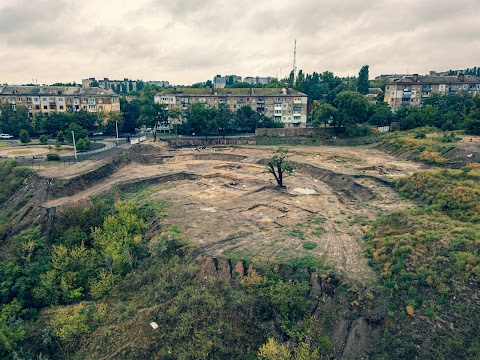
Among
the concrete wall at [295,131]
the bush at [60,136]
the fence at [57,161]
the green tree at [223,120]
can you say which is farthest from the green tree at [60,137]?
the concrete wall at [295,131]

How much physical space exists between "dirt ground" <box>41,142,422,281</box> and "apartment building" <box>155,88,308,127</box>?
3416 centimetres

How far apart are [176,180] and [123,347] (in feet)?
111

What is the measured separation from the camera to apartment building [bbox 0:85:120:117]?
88938 millimetres

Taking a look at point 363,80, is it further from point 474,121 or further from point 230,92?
point 474,121

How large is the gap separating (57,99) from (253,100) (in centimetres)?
5667

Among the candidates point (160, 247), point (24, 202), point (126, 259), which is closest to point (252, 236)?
point (160, 247)

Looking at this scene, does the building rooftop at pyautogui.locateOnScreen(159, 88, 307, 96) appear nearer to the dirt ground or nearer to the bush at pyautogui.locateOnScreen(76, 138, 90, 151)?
the dirt ground

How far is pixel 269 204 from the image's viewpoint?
41.0m

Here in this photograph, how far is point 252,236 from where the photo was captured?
3169cm

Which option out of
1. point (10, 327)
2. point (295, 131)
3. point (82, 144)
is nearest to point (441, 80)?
point (295, 131)

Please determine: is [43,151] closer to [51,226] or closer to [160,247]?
[51,226]

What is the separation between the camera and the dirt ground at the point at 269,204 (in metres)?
28.7

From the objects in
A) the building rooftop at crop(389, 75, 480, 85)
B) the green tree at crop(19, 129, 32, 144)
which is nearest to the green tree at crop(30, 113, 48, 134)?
the green tree at crop(19, 129, 32, 144)

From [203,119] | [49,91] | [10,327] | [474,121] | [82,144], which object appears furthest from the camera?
[49,91]
